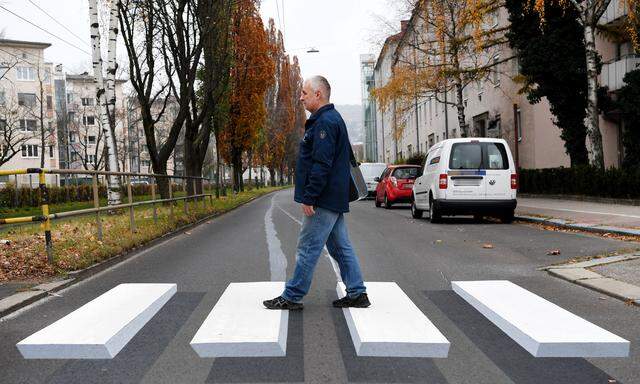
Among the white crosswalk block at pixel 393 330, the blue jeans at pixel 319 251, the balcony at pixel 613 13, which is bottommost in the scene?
the white crosswalk block at pixel 393 330

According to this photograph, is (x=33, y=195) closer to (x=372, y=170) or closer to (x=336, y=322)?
(x=336, y=322)

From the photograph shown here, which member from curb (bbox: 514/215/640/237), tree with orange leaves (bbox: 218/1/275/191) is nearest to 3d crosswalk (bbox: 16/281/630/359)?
curb (bbox: 514/215/640/237)

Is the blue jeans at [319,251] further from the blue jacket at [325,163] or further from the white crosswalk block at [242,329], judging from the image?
the white crosswalk block at [242,329]

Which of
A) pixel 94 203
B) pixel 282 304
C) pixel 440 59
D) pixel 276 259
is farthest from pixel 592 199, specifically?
pixel 282 304

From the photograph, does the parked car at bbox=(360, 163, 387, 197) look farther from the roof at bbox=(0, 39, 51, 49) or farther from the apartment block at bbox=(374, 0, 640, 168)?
the roof at bbox=(0, 39, 51, 49)

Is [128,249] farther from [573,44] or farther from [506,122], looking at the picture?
[506,122]

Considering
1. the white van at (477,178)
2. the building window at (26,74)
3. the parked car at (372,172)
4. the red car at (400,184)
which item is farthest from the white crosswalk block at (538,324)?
the building window at (26,74)

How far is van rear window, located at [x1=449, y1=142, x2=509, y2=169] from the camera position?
14.1 m

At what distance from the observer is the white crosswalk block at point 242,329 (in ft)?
13.3

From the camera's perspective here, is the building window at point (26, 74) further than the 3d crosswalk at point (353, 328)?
Yes

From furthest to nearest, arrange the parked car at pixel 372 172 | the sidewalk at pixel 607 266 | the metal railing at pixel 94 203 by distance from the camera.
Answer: the parked car at pixel 372 172 → the metal railing at pixel 94 203 → the sidewalk at pixel 607 266

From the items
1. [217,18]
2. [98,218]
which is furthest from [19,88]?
[98,218]

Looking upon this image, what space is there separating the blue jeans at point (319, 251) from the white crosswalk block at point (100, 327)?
49.4 inches

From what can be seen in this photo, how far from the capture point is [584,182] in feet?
64.8
